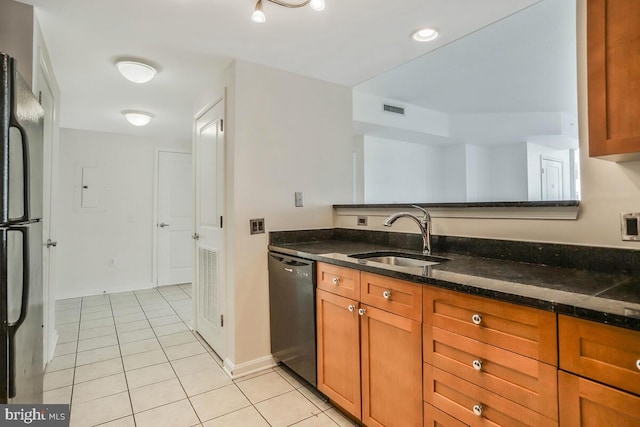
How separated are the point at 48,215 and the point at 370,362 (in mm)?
2619

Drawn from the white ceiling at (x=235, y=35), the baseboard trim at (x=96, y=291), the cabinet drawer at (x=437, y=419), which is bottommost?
the baseboard trim at (x=96, y=291)

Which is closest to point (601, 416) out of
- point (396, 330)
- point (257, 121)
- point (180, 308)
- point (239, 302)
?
point (396, 330)

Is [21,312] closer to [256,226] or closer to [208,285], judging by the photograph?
[256,226]

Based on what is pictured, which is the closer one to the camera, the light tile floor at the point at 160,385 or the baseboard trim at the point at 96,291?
the light tile floor at the point at 160,385

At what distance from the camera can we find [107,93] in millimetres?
3066

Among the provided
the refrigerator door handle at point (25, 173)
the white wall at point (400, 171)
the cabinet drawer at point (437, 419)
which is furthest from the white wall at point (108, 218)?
the cabinet drawer at point (437, 419)

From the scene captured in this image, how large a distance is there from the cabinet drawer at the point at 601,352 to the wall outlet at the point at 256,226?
1.85 metres

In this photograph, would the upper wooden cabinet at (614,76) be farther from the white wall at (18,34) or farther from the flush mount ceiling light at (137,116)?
the flush mount ceiling light at (137,116)

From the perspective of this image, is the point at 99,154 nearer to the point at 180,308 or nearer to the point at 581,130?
the point at 180,308

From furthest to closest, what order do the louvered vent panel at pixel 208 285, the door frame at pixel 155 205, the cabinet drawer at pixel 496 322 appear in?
1. the door frame at pixel 155 205
2. the louvered vent panel at pixel 208 285
3. the cabinet drawer at pixel 496 322

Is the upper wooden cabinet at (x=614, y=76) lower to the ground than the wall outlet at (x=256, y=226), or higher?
higher

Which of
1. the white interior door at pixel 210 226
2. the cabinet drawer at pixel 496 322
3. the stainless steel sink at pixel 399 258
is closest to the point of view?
the cabinet drawer at pixel 496 322

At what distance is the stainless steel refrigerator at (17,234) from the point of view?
1.11 meters

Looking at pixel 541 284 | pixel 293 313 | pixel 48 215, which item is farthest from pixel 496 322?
pixel 48 215
